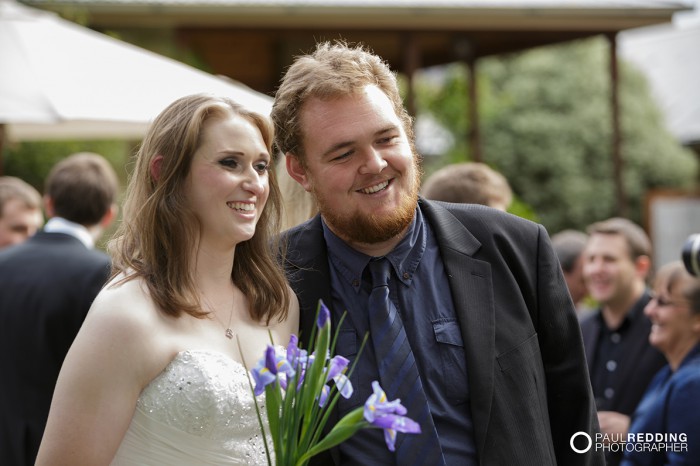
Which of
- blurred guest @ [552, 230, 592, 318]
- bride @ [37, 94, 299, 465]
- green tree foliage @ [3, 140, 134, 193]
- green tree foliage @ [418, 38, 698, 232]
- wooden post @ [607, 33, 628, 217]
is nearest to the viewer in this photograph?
bride @ [37, 94, 299, 465]

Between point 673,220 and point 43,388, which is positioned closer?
point 43,388

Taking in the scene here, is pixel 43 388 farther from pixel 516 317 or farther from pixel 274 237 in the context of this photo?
pixel 516 317

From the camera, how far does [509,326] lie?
2867 millimetres

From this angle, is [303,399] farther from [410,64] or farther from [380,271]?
[410,64]

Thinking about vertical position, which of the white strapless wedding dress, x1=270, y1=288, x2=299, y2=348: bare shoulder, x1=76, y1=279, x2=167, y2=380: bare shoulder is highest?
x1=76, y1=279, x2=167, y2=380: bare shoulder

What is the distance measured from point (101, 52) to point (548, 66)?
18.9 metres

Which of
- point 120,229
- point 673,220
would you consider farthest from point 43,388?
point 673,220

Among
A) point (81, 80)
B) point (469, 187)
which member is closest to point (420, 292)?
point (469, 187)

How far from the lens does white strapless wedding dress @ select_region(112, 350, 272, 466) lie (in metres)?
2.64

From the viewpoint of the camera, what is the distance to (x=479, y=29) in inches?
417

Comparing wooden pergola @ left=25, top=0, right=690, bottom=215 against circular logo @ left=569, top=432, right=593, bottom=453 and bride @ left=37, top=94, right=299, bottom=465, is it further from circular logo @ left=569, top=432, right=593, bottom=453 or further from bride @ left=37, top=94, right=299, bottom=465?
circular logo @ left=569, top=432, right=593, bottom=453

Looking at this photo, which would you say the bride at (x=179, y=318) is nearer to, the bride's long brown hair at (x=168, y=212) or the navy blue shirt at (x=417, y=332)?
the bride's long brown hair at (x=168, y=212)

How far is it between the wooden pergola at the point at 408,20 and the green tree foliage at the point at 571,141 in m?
9.81

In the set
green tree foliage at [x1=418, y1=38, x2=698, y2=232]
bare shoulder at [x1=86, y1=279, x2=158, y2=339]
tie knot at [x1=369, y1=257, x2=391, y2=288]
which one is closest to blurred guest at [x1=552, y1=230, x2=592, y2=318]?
tie knot at [x1=369, y1=257, x2=391, y2=288]
